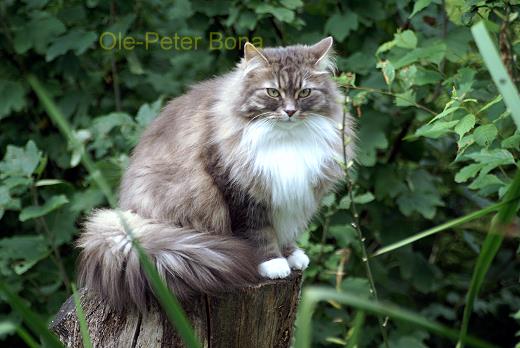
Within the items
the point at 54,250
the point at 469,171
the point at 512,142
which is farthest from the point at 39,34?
the point at 512,142

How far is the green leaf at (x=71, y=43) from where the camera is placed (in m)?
4.30

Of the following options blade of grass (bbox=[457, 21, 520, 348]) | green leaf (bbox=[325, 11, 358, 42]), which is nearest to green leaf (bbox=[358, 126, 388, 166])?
green leaf (bbox=[325, 11, 358, 42])

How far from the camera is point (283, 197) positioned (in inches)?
117

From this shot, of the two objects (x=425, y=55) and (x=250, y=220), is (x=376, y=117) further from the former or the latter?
(x=250, y=220)

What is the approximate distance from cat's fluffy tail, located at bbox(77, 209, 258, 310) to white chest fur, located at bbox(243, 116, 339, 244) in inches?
10.6

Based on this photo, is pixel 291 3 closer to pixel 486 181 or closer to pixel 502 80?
pixel 486 181

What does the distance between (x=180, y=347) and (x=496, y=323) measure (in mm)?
3670

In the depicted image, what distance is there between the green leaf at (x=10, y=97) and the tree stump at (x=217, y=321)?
1.93 m

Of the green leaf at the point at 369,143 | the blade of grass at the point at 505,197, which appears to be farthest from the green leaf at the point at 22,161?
the blade of grass at the point at 505,197

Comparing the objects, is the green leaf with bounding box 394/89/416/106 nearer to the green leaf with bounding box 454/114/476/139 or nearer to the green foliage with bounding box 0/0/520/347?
the green foliage with bounding box 0/0/520/347

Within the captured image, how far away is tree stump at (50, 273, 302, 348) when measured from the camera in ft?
8.54

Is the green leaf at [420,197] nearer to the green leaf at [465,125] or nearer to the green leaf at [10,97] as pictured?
the green leaf at [465,125]

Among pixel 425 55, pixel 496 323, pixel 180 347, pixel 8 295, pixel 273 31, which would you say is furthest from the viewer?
pixel 496 323

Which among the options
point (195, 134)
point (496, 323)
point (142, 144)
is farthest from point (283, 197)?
point (496, 323)
